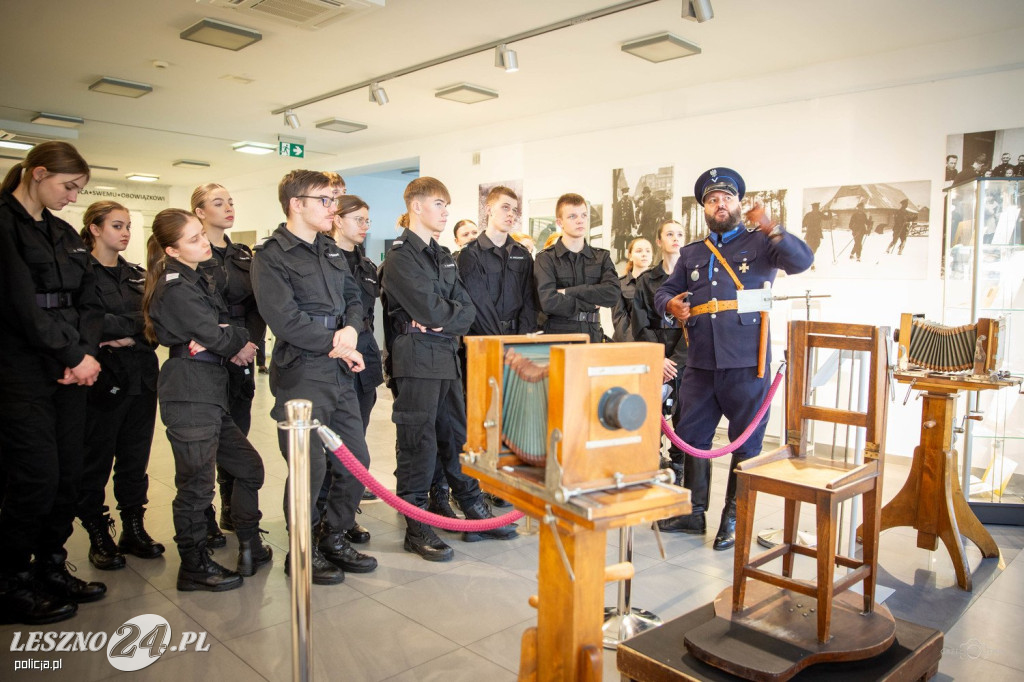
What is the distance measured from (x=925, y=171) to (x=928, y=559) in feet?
11.5

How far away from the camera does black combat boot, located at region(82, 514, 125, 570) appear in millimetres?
3609

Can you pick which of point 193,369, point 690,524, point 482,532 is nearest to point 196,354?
point 193,369

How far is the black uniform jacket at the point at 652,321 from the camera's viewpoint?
5250mm

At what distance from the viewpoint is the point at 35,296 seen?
10.0ft

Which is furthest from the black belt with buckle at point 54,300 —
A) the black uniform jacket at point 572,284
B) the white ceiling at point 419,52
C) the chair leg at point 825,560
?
the white ceiling at point 419,52

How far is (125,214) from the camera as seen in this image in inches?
147

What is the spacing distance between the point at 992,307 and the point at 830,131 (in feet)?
8.49

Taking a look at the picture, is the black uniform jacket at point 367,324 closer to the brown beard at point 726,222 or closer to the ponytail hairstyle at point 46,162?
the ponytail hairstyle at point 46,162

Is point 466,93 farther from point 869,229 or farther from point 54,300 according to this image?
point 54,300

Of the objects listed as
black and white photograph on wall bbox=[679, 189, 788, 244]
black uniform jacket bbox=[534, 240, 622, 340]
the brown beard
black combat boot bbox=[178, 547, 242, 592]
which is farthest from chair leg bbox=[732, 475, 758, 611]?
black and white photograph on wall bbox=[679, 189, 788, 244]

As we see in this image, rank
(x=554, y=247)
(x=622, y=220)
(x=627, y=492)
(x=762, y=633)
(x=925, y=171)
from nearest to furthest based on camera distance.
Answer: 1. (x=627, y=492)
2. (x=762, y=633)
3. (x=554, y=247)
4. (x=925, y=171)
5. (x=622, y=220)

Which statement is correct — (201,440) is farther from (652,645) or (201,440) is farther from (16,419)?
(652,645)

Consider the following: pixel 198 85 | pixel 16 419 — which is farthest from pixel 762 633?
pixel 198 85

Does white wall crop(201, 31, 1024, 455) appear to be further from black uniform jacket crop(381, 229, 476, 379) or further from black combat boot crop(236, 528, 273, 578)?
black combat boot crop(236, 528, 273, 578)
